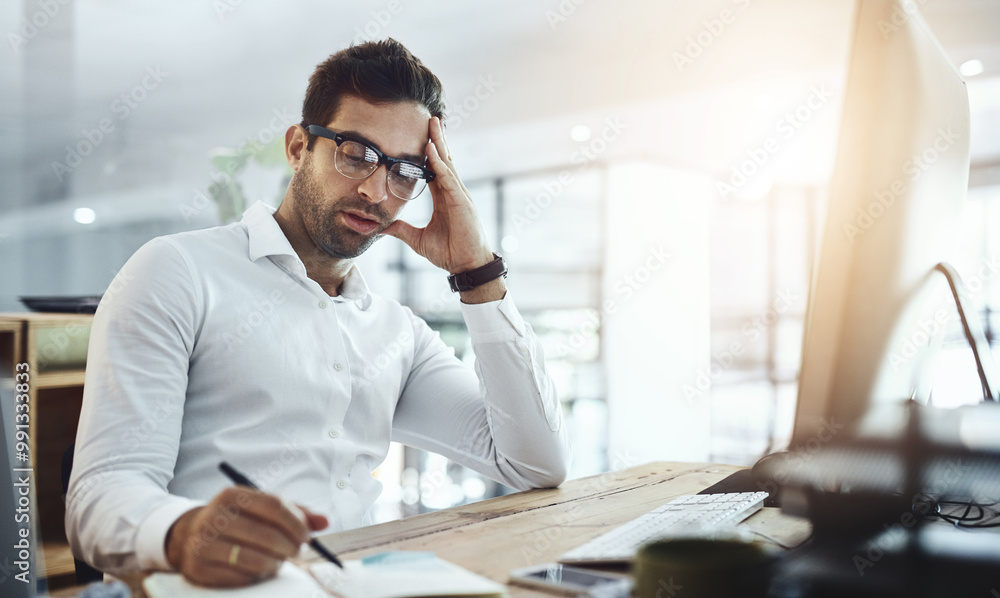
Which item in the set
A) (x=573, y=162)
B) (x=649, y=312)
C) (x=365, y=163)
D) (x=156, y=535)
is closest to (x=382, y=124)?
(x=365, y=163)

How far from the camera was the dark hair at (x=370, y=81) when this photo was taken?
4.49ft

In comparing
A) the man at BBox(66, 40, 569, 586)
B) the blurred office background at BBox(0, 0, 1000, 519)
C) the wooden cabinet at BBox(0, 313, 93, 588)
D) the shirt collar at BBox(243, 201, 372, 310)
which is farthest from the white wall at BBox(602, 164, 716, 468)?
the shirt collar at BBox(243, 201, 372, 310)

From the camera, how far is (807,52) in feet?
12.8

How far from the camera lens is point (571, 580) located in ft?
2.37

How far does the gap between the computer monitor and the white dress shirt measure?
0.71 metres

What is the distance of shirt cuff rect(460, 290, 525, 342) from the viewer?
1.32m

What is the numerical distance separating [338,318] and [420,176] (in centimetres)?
32

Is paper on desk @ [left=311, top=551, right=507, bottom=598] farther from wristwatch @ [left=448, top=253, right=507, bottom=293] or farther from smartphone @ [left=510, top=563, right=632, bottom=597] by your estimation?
wristwatch @ [left=448, top=253, right=507, bottom=293]

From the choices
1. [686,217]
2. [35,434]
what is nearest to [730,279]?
[686,217]

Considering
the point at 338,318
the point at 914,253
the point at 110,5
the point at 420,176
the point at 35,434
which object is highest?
the point at 110,5

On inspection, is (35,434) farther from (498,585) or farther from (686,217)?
(686,217)

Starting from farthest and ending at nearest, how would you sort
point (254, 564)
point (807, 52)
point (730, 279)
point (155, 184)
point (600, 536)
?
point (730, 279)
point (807, 52)
point (155, 184)
point (600, 536)
point (254, 564)

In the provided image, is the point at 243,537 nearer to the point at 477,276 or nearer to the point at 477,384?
the point at 477,276

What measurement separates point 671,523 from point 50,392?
2025 millimetres
